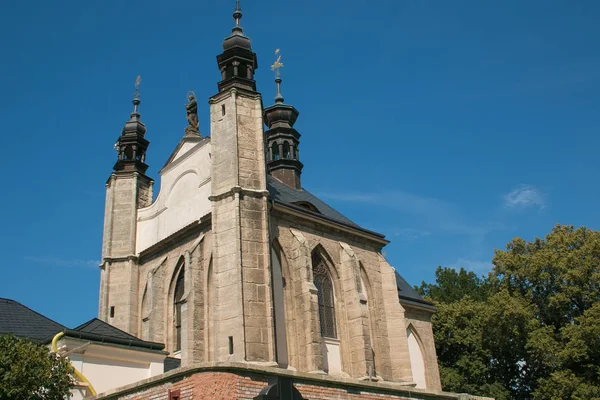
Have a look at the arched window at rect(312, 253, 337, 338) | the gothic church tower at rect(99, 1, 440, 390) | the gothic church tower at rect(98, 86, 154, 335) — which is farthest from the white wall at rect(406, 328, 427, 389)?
the gothic church tower at rect(98, 86, 154, 335)

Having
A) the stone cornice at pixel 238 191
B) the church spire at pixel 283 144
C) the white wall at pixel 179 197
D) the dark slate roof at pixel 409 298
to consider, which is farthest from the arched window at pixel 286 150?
the stone cornice at pixel 238 191

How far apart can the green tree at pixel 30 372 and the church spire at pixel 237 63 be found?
1087 cm

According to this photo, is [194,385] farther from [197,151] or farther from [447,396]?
[197,151]

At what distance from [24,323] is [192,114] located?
483 inches

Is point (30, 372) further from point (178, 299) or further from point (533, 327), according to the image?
point (533, 327)

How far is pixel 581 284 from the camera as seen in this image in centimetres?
2739

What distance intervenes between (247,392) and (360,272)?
1391 centimetres

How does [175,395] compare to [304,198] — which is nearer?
[175,395]

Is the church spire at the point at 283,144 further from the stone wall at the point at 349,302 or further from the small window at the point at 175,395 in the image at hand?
the small window at the point at 175,395

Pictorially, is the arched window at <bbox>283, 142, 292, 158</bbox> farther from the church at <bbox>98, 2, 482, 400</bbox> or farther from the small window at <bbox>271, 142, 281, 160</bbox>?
the church at <bbox>98, 2, 482, 400</bbox>

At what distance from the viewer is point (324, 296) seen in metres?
21.7

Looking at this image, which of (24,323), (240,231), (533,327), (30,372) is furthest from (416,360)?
(30,372)

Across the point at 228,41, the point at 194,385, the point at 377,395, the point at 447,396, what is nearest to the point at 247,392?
the point at 194,385

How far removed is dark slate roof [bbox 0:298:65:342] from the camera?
1673cm
